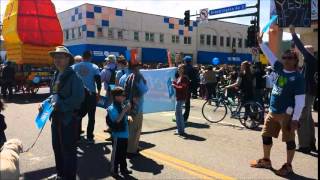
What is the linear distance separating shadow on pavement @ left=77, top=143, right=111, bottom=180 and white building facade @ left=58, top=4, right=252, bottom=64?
2607cm

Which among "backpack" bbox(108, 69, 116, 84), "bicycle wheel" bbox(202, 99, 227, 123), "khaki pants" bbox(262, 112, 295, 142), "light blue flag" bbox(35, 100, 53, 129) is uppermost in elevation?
"backpack" bbox(108, 69, 116, 84)

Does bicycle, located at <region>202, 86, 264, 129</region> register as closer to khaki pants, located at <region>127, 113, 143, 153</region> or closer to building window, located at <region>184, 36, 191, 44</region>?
khaki pants, located at <region>127, 113, 143, 153</region>

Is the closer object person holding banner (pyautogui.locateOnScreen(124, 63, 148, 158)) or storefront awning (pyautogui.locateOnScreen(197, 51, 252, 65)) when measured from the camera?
person holding banner (pyautogui.locateOnScreen(124, 63, 148, 158))

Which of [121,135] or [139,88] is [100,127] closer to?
[139,88]

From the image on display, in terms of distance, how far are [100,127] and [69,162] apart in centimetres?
478

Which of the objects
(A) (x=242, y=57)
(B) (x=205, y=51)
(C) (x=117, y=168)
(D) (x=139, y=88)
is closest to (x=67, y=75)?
(C) (x=117, y=168)

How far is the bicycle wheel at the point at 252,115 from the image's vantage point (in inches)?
395

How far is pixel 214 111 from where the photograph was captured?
1134 centimetres

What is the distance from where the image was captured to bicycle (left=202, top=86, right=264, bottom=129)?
10109 millimetres

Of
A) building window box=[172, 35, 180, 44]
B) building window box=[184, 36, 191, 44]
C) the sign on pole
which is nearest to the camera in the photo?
the sign on pole

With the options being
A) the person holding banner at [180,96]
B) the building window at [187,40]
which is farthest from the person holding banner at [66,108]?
the building window at [187,40]

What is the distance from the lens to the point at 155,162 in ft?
21.1

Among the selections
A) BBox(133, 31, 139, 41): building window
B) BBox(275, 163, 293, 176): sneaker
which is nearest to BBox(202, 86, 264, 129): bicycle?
BBox(275, 163, 293, 176): sneaker

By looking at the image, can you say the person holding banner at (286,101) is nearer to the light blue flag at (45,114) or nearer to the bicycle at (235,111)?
the light blue flag at (45,114)
